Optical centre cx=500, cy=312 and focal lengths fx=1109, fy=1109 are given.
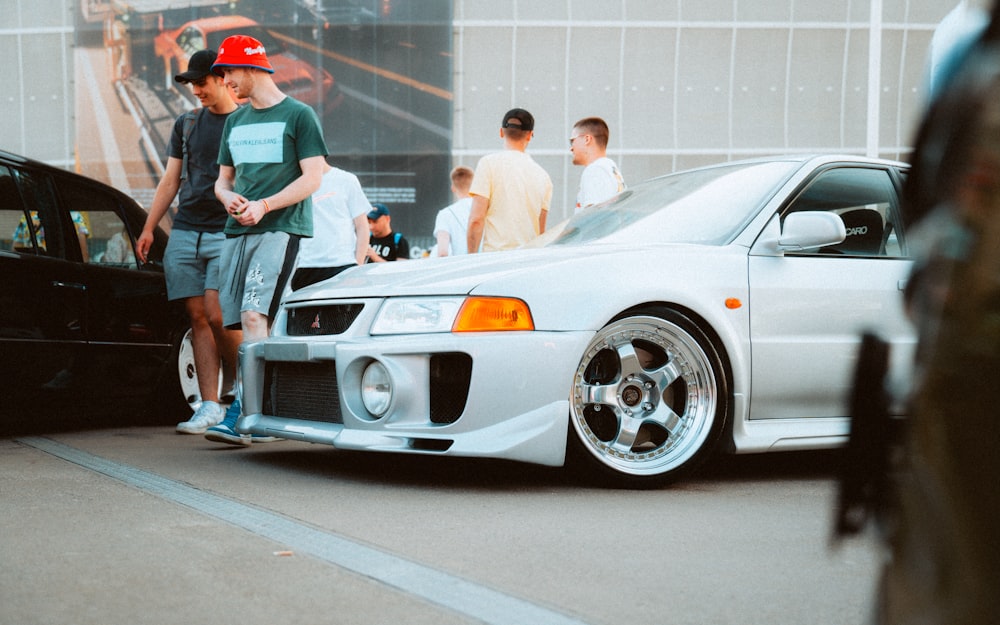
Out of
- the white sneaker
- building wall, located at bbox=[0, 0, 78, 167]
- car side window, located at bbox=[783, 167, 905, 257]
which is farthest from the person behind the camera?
building wall, located at bbox=[0, 0, 78, 167]

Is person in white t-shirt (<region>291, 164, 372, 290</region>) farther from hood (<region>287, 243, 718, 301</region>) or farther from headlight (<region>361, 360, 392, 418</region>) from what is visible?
headlight (<region>361, 360, 392, 418</region>)

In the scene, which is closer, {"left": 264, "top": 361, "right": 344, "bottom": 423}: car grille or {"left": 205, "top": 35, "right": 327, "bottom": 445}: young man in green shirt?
{"left": 264, "top": 361, "right": 344, "bottom": 423}: car grille

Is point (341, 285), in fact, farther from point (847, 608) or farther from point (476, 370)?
point (847, 608)

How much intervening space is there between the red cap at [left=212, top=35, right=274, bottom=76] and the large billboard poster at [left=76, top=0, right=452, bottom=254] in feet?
45.9

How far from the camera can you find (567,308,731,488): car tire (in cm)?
431

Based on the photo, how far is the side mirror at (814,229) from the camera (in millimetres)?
4344

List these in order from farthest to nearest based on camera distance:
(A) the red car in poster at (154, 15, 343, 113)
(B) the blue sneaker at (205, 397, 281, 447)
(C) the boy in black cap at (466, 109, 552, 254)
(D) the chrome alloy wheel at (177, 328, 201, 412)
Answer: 1. (A) the red car in poster at (154, 15, 343, 113)
2. (D) the chrome alloy wheel at (177, 328, 201, 412)
3. (C) the boy in black cap at (466, 109, 552, 254)
4. (B) the blue sneaker at (205, 397, 281, 447)

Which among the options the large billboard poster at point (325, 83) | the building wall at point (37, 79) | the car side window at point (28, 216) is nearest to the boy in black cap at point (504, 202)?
the car side window at point (28, 216)

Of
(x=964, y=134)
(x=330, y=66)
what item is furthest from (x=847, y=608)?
Answer: (x=330, y=66)

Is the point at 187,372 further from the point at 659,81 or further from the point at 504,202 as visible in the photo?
the point at 659,81

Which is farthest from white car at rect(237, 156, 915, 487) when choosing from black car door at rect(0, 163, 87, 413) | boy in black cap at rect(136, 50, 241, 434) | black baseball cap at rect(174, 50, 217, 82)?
black baseball cap at rect(174, 50, 217, 82)

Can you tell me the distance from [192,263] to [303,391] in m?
1.89

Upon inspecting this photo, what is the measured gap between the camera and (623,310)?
4.30 meters

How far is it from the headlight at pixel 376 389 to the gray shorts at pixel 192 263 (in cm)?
215
